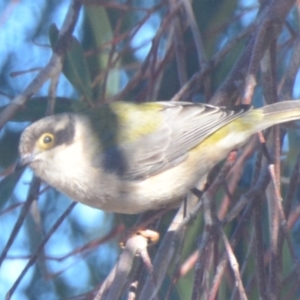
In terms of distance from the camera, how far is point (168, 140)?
112 inches

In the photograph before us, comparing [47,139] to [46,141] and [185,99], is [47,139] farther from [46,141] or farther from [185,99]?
[185,99]

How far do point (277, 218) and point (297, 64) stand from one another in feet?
2.18

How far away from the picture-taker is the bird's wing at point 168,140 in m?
2.71

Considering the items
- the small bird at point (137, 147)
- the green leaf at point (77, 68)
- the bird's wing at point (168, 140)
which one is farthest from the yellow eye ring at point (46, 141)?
the green leaf at point (77, 68)

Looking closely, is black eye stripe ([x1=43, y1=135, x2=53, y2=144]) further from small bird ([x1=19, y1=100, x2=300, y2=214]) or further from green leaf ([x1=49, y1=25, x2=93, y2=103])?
green leaf ([x1=49, y1=25, x2=93, y2=103])

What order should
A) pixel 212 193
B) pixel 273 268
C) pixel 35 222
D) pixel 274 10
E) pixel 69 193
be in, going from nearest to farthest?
pixel 273 268
pixel 212 193
pixel 274 10
pixel 69 193
pixel 35 222

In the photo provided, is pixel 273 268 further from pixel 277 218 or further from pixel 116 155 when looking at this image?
pixel 116 155

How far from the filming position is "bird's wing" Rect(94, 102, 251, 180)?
271 cm

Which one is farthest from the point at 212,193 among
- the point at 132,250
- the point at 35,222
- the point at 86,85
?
the point at 35,222

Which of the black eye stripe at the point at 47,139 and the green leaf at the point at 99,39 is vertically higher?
the green leaf at the point at 99,39

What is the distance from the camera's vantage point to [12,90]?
3395mm

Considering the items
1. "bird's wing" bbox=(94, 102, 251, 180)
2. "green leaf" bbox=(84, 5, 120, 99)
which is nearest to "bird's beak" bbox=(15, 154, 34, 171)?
"bird's wing" bbox=(94, 102, 251, 180)

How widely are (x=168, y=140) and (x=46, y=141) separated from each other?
50 cm

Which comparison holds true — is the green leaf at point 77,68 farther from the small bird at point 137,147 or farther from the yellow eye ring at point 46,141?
the yellow eye ring at point 46,141
